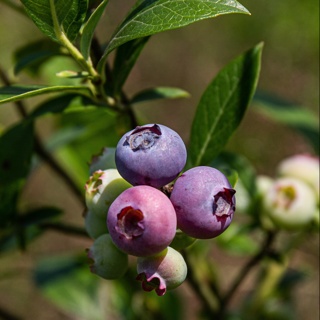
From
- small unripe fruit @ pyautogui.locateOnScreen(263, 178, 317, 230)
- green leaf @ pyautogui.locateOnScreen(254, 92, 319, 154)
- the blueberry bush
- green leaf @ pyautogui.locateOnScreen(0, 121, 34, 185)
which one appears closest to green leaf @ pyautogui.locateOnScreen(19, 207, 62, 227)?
the blueberry bush

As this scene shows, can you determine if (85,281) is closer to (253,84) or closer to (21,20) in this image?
(253,84)

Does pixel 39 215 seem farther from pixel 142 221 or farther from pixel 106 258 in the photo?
pixel 142 221

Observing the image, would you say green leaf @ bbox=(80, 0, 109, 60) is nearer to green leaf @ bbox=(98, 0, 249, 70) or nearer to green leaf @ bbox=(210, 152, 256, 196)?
green leaf @ bbox=(98, 0, 249, 70)

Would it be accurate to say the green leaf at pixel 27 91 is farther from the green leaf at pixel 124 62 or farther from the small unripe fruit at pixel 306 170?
the small unripe fruit at pixel 306 170

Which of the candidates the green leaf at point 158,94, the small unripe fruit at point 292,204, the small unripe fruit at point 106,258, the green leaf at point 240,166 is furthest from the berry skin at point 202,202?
the green leaf at point 240,166

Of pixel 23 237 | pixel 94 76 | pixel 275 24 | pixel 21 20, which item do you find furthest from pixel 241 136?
pixel 94 76

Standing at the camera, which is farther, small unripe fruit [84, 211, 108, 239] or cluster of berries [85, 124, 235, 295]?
small unripe fruit [84, 211, 108, 239]

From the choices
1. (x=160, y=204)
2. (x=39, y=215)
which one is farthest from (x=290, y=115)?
(x=160, y=204)
